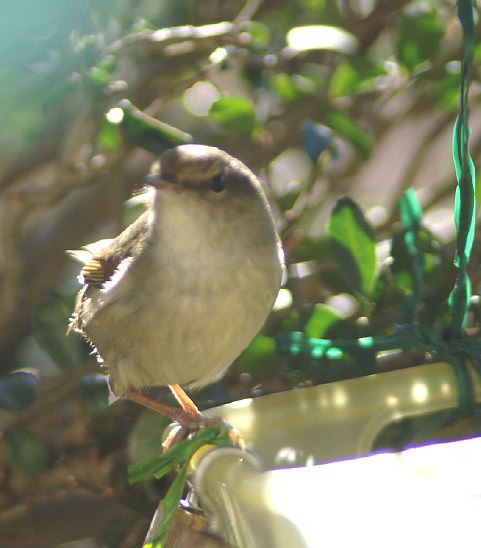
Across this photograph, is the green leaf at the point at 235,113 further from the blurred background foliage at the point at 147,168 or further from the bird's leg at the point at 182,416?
the bird's leg at the point at 182,416

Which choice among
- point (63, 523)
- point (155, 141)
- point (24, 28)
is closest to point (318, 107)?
point (155, 141)

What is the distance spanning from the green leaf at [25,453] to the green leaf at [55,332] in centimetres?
21

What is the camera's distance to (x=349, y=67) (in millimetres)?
2752

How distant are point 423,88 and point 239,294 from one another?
1.40 metres

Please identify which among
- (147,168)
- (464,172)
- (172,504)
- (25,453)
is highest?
(464,172)

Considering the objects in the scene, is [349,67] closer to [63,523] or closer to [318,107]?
[318,107]

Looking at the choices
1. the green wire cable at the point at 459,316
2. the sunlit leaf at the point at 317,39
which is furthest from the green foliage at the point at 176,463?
the sunlit leaf at the point at 317,39

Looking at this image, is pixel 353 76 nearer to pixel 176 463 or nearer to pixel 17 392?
pixel 17 392

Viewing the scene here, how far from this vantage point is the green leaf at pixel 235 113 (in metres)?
2.59

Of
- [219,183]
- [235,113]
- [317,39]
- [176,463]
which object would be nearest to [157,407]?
[219,183]

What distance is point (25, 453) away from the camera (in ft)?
7.74

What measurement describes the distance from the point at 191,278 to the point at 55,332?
65cm

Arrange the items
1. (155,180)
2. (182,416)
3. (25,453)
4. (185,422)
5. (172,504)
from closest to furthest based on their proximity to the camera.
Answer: (172,504), (155,180), (185,422), (182,416), (25,453)

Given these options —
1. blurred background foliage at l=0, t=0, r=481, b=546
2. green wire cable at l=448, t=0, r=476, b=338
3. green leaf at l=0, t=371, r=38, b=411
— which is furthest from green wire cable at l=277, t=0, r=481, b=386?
green leaf at l=0, t=371, r=38, b=411
